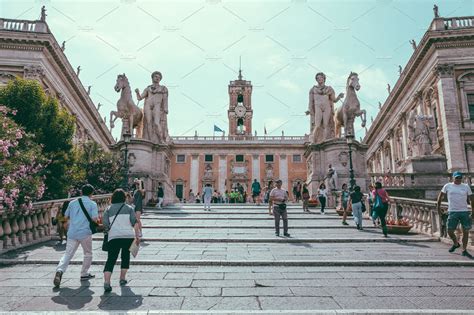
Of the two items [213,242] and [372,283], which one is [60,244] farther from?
[372,283]

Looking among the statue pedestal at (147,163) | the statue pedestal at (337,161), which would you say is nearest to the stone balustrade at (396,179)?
the statue pedestal at (337,161)

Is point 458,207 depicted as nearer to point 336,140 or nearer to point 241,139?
point 336,140

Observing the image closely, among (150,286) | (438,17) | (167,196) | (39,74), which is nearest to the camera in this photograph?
(150,286)

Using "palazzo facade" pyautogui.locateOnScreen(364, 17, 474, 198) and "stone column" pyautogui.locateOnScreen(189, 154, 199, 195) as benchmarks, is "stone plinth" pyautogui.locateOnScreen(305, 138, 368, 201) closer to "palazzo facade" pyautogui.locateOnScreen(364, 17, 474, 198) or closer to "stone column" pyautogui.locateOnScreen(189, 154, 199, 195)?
"palazzo facade" pyautogui.locateOnScreen(364, 17, 474, 198)

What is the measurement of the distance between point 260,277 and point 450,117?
995 inches

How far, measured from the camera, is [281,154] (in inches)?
2021

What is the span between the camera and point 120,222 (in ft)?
15.8

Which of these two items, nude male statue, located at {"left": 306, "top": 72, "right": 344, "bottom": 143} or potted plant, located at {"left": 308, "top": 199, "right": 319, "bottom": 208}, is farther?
nude male statue, located at {"left": 306, "top": 72, "right": 344, "bottom": 143}

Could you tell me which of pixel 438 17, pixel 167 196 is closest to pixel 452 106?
pixel 438 17

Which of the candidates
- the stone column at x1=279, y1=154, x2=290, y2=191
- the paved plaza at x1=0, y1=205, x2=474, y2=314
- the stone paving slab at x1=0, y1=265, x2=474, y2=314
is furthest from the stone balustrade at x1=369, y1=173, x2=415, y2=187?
the stone column at x1=279, y1=154, x2=290, y2=191

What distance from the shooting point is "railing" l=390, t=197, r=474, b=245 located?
881 centimetres

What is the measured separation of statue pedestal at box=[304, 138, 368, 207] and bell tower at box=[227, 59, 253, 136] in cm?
3825

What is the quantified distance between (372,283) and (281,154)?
154 feet

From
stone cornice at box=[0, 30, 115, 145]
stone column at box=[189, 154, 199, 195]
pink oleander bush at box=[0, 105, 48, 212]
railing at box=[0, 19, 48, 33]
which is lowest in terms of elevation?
pink oleander bush at box=[0, 105, 48, 212]
